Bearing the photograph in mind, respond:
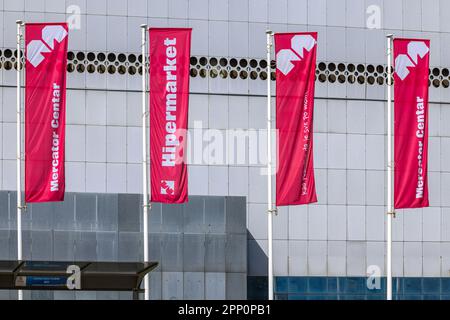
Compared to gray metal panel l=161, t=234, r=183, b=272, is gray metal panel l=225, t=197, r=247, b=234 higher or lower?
higher

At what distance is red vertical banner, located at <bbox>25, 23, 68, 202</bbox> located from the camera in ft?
102

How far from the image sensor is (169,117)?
31.0 meters

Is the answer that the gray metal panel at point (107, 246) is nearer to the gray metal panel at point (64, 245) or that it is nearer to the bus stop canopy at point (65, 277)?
the gray metal panel at point (64, 245)

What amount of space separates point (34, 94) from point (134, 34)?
7374 mm

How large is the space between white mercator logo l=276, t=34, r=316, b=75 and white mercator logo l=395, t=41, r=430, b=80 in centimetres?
257

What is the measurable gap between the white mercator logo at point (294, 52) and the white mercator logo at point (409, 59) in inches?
101

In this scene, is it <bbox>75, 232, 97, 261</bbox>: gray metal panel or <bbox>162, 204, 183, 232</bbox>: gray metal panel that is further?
<bbox>162, 204, 183, 232</bbox>: gray metal panel

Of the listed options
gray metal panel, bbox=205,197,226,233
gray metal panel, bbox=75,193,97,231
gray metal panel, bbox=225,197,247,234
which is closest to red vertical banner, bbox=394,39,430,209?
gray metal panel, bbox=225,197,247,234

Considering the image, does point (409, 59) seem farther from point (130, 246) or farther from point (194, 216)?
point (130, 246)

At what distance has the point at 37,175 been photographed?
102ft

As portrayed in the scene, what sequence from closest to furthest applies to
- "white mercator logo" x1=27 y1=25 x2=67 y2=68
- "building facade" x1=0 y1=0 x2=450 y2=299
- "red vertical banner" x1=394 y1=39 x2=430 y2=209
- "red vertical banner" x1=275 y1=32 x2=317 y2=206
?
"red vertical banner" x1=275 y1=32 x2=317 y2=206
"white mercator logo" x1=27 y1=25 x2=67 y2=68
"red vertical banner" x1=394 y1=39 x2=430 y2=209
"building facade" x1=0 y1=0 x2=450 y2=299

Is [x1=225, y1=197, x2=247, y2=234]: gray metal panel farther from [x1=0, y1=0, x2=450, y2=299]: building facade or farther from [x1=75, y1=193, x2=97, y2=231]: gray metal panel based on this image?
[x1=75, y1=193, x2=97, y2=231]: gray metal panel

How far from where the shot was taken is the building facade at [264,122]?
3734 centimetres

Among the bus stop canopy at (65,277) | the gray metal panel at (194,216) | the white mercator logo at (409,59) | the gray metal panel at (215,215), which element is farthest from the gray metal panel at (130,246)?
the white mercator logo at (409,59)
